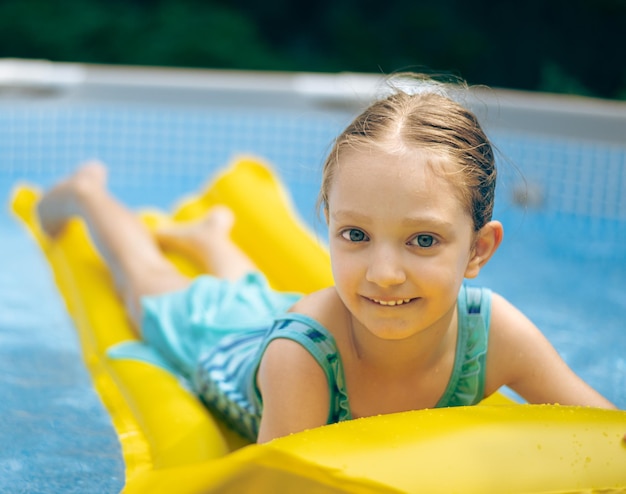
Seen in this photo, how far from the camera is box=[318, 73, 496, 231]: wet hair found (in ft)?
4.75

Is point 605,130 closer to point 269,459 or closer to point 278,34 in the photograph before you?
point 269,459

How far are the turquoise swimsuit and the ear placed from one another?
0.15m

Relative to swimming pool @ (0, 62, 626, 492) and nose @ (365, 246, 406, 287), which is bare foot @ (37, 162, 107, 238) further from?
nose @ (365, 246, 406, 287)

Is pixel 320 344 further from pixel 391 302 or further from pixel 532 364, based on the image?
pixel 532 364

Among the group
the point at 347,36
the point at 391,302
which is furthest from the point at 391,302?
the point at 347,36

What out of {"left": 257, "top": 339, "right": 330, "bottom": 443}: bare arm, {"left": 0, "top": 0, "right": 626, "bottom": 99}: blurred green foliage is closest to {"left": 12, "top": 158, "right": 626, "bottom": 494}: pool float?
{"left": 257, "top": 339, "right": 330, "bottom": 443}: bare arm

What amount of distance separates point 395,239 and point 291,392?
316 millimetres

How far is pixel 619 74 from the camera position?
22.3 ft

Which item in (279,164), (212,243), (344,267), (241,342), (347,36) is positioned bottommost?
(241,342)

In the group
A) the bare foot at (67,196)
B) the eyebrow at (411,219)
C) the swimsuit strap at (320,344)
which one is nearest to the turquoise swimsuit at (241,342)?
the swimsuit strap at (320,344)

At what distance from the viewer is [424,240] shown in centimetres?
143

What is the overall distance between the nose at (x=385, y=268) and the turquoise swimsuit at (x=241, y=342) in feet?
0.69

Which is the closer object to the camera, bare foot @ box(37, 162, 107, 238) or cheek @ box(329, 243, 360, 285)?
cheek @ box(329, 243, 360, 285)

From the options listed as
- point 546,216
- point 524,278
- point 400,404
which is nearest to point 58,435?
point 400,404
